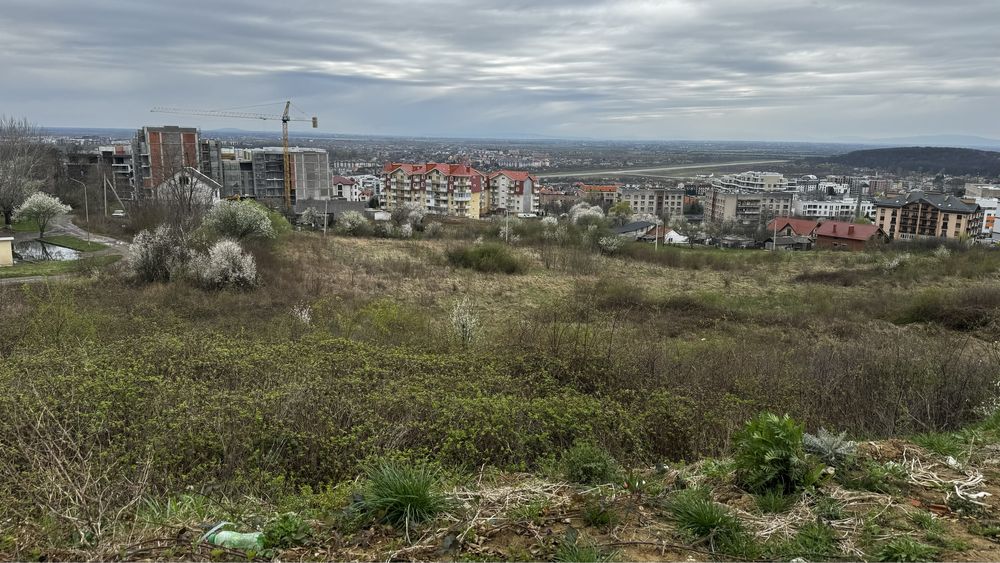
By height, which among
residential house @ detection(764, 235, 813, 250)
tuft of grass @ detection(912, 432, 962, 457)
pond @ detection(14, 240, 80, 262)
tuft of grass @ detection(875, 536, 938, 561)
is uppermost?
tuft of grass @ detection(875, 536, 938, 561)

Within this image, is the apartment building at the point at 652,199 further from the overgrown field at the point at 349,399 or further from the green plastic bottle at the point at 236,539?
the green plastic bottle at the point at 236,539

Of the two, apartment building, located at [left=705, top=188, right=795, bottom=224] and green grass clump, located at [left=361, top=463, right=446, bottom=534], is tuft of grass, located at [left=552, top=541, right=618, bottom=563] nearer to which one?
→ green grass clump, located at [left=361, top=463, right=446, bottom=534]

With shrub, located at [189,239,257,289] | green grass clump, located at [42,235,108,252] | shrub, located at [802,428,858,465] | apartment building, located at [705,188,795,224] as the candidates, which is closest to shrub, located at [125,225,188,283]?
shrub, located at [189,239,257,289]

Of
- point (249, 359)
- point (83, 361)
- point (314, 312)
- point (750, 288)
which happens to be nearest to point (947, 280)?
point (750, 288)

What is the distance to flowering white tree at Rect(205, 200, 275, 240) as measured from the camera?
938 inches

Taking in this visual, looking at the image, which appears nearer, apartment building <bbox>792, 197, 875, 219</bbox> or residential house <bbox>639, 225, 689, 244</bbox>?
residential house <bbox>639, 225, 689, 244</bbox>

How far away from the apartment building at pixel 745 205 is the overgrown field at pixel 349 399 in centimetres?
6155

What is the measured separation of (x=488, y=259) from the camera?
82.9 ft

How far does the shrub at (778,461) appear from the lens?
3717 millimetres

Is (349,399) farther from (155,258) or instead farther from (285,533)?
(155,258)

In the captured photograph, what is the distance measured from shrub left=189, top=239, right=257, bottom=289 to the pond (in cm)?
860

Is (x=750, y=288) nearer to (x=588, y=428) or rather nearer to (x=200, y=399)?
(x=588, y=428)

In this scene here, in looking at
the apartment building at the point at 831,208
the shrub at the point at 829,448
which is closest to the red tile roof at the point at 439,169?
the apartment building at the point at 831,208

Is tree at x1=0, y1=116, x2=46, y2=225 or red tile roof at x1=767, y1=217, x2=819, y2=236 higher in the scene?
tree at x1=0, y1=116, x2=46, y2=225
